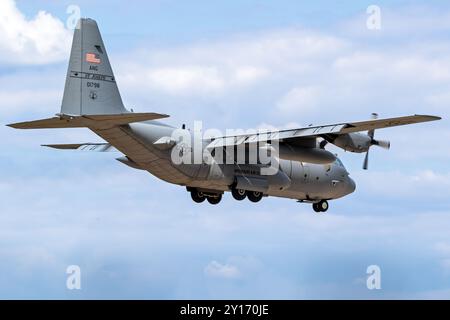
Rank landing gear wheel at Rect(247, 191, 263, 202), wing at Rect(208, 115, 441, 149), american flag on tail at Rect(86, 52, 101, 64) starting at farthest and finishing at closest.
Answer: landing gear wheel at Rect(247, 191, 263, 202) < wing at Rect(208, 115, 441, 149) < american flag on tail at Rect(86, 52, 101, 64)

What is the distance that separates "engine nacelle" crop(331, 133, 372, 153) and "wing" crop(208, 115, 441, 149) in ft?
3.93

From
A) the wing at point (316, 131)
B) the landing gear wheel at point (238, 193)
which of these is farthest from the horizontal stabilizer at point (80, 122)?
the landing gear wheel at point (238, 193)

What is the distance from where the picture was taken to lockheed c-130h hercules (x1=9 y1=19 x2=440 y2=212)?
33.9 m

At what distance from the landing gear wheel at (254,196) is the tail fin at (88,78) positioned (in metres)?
8.17

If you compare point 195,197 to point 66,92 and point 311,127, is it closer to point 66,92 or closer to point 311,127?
point 311,127

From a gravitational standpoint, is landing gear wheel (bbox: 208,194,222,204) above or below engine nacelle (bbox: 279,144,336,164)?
below

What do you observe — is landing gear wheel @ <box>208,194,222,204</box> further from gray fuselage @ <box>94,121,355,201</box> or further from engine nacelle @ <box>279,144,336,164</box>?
engine nacelle @ <box>279,144,336,164</box>

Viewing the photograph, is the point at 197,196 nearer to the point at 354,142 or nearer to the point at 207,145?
the point at 207,145

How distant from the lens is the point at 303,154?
1540 inches

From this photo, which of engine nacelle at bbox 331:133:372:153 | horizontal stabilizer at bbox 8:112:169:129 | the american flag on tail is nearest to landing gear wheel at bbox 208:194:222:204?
engine nacelle at bbox 331:133:372:153

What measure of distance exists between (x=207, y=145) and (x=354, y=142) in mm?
6127

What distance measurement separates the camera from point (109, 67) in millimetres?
35094

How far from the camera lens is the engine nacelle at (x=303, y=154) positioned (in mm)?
39000

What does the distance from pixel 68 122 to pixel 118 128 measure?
7.34 feet
